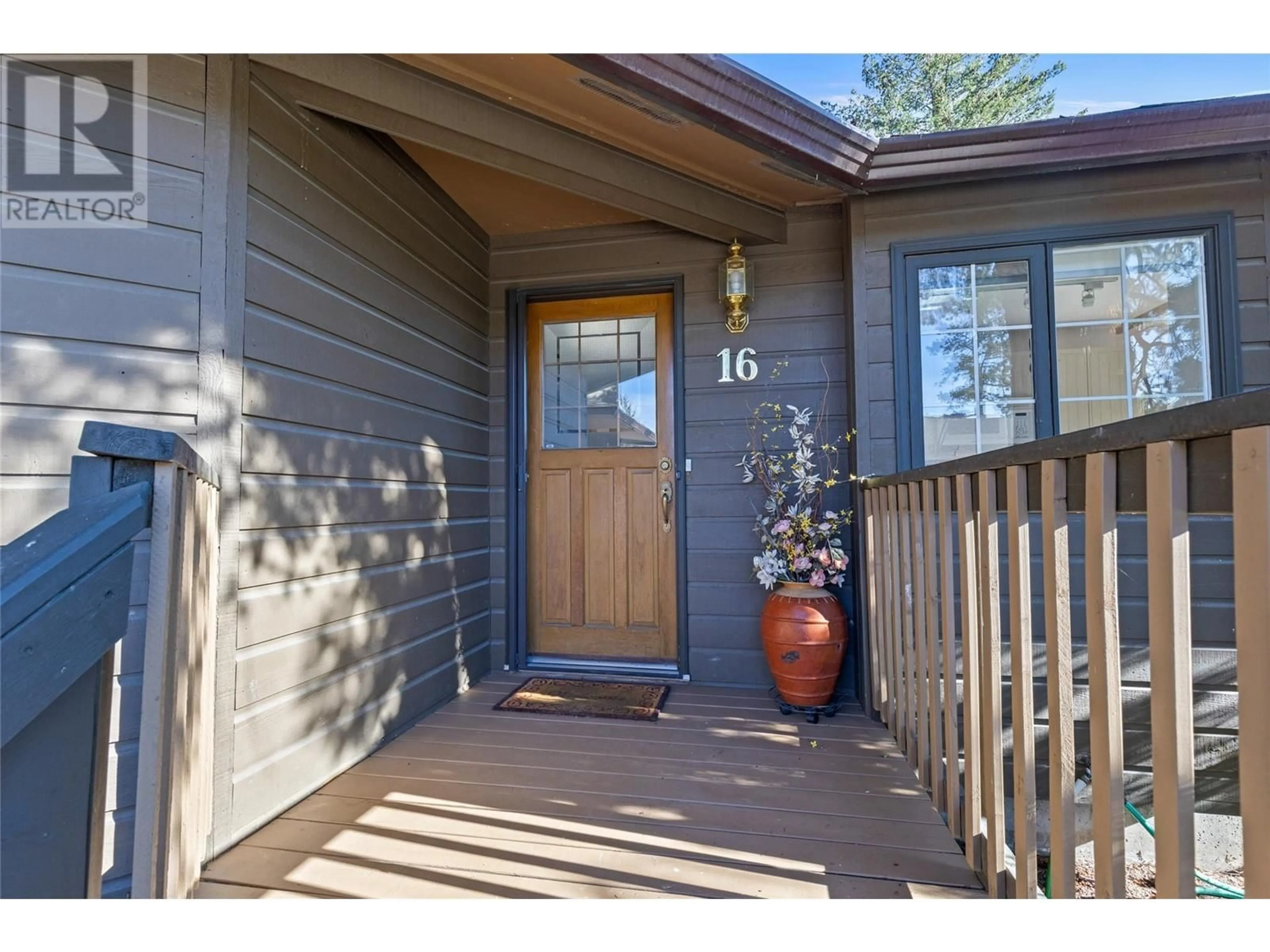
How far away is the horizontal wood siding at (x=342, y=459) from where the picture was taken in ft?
5.91

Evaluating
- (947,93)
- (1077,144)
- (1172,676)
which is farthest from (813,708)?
(947,93)

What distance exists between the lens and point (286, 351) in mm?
1898

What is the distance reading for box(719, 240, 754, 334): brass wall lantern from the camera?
2955 millimetres

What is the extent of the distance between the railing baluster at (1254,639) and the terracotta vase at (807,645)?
1.84 metres

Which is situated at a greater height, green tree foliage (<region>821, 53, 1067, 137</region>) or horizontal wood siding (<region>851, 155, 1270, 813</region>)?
green tree foliage (<region>821, 53, 1067, 137</region>)

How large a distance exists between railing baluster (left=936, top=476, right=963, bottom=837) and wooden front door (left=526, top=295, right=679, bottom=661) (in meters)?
1.63

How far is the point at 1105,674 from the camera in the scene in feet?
3.12

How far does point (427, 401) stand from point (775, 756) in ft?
6.81

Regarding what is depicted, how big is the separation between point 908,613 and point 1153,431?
139cm

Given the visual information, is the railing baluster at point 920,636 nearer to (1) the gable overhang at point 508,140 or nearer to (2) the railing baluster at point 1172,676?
(2) the railing baluster at point 1172,676

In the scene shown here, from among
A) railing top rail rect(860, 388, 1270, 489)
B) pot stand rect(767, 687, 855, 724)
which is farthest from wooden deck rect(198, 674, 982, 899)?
railing top rail rect(860, 388, 1270, 489)

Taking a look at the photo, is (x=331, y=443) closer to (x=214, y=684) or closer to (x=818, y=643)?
(x=214, y=684)

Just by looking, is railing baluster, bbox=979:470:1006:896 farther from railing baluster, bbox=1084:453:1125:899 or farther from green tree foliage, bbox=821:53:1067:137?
green tree foliage, bbox=821:53:1067:137

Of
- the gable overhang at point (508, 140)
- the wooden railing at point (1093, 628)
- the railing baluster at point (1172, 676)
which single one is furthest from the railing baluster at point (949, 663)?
the gable overhang at point (508, 140)
